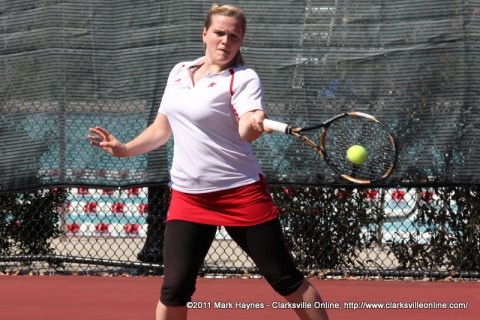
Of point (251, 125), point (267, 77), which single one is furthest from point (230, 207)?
point (267, 77)

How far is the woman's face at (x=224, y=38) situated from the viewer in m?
4.11

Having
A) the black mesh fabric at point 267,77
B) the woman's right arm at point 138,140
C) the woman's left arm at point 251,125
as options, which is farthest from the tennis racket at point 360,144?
the woman's left arm at point 251,125

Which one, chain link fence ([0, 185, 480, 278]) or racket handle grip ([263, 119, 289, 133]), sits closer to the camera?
racket handle grip ([263, 119, 289, 133])

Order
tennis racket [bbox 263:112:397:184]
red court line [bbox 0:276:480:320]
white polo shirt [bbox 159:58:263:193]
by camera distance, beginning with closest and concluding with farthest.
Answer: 1. white polo shirt [bbox 159:58:263:193]
2. red court line [bbox 0:276:480:320]
3. tennis racket [bbox 263:112:397:184]

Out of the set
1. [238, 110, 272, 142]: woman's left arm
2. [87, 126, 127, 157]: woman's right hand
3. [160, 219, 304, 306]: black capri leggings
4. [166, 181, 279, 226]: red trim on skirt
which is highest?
[238, 110, 272, 142]: woman's left arm

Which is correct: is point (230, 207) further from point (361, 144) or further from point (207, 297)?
point (207, 297)

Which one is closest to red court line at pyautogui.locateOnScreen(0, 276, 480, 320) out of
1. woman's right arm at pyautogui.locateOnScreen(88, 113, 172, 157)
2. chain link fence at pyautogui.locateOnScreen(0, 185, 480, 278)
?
chain link fence at pyautogui.locateOnScreen(0, 185, 480, 278)

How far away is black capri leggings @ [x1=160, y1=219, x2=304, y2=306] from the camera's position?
160 inches

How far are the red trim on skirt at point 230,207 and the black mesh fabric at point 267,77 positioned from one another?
2773 mm

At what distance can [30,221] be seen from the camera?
764cm

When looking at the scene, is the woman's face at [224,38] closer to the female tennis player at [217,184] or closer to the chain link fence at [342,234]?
the female tennis player at [217,184]

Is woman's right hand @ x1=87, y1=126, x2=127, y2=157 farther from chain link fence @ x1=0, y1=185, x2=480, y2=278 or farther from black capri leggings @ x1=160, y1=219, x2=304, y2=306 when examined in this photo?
chain link fence @ x1=0, y1=185, x2=480, y2=278

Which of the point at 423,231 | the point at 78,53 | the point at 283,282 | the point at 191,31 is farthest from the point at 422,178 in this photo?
the point at 283,282

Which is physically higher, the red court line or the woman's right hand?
the woman's right hand
